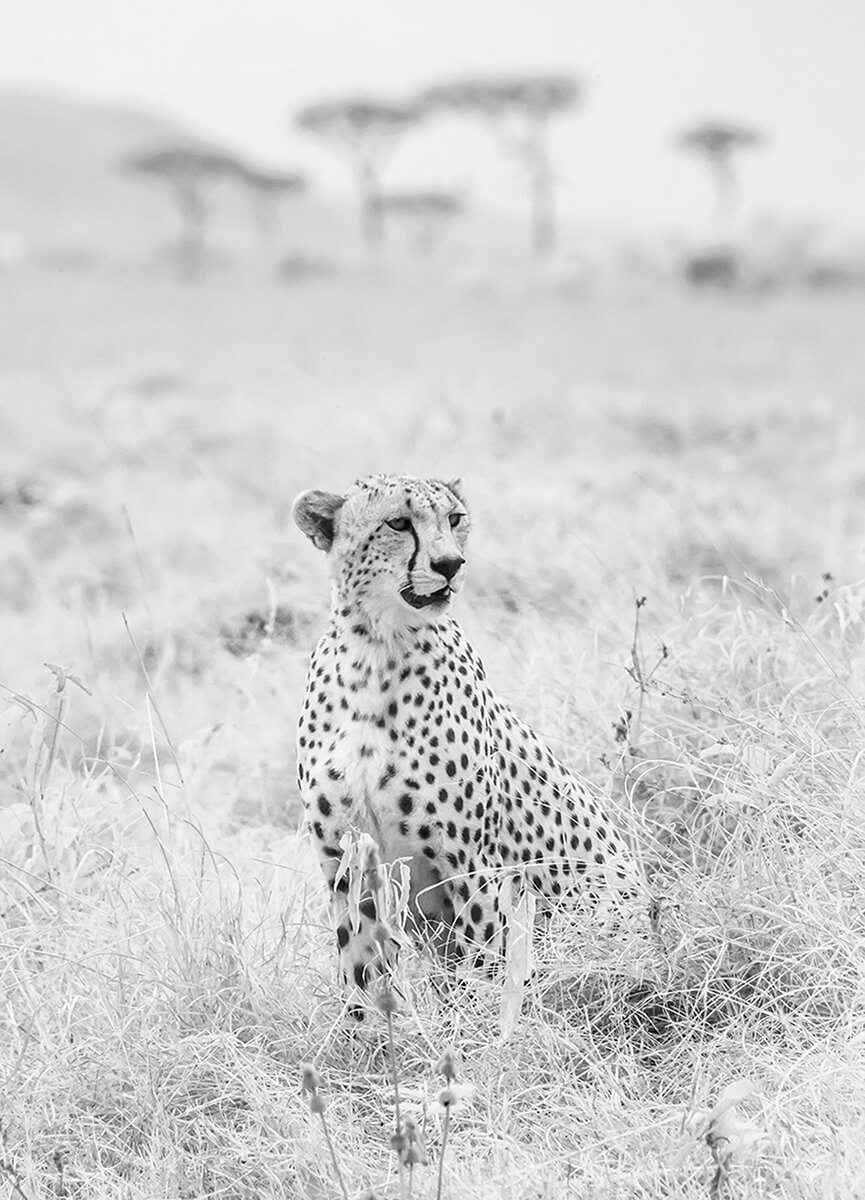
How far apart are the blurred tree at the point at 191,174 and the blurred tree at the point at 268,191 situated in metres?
0.44

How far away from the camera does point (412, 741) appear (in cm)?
227

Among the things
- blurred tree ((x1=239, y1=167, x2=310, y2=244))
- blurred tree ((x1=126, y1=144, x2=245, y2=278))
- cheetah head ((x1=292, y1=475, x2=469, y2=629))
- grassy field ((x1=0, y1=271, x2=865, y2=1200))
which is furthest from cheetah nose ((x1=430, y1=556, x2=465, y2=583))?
blurred tree ((x1=239, y1=167, x2=310, y2=244))

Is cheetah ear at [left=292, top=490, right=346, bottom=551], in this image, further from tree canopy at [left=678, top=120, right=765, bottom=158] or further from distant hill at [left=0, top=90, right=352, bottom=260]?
distant hill at [left=0, top=90, right=352, bottom=260]

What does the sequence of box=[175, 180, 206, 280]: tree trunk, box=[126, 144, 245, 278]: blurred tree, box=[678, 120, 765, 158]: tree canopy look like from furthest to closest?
box=[126, 144, 245, 278]: blurred tree → box=[175, 180, 206, 280]: tree trunk → box=[678, 120, 765, 158]: tree canopy

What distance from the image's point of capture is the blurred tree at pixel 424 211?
91.1 feet

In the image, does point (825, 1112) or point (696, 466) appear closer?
point (825, 1112)

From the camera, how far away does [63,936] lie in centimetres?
243

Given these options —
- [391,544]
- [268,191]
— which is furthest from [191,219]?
[391,544]

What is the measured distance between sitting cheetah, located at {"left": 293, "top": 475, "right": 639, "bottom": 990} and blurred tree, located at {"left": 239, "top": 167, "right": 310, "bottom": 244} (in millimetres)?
26520

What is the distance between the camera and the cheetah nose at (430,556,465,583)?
2.23 metres

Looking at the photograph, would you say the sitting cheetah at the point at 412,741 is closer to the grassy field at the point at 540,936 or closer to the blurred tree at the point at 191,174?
the grassy field at the point at 540,936

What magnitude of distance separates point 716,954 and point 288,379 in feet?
34.0

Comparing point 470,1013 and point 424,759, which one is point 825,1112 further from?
point 424,759

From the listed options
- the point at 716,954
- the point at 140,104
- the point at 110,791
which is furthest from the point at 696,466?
the point at 140,104
